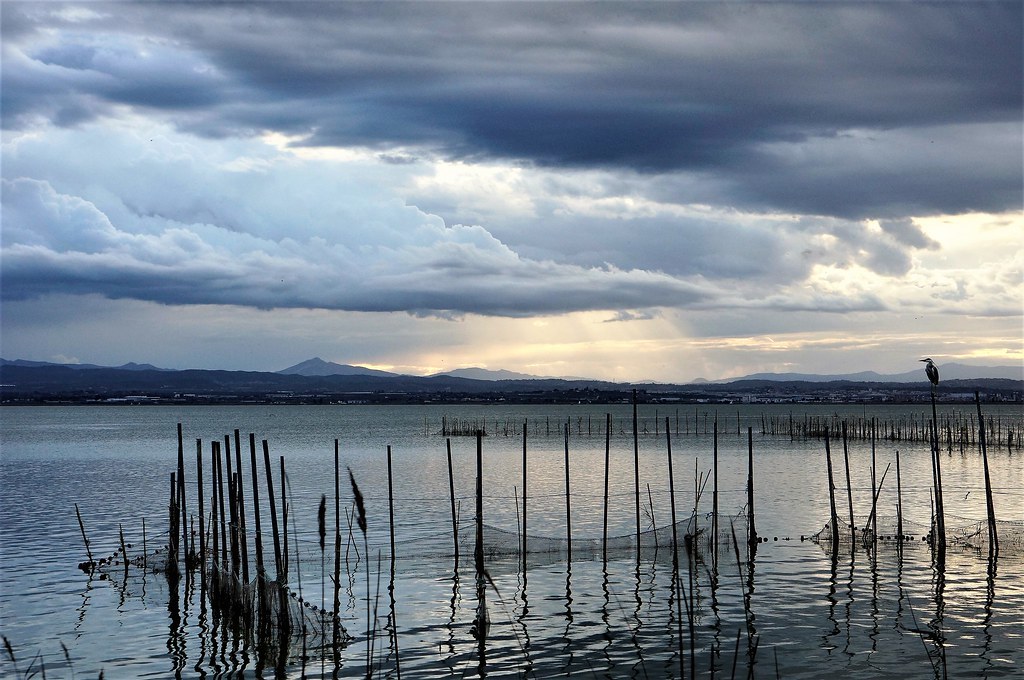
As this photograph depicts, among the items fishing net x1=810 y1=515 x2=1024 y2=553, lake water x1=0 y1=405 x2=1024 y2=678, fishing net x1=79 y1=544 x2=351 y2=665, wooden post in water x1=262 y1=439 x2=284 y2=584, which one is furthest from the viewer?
fishing net x1=810 y1=515 x2=1024 y2=553

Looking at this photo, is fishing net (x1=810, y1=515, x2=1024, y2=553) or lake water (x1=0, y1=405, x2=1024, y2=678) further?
fishing net (x1=810, y1=515, x2=1024, y2=553)

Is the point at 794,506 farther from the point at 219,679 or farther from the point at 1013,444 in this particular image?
the point at 1013,444

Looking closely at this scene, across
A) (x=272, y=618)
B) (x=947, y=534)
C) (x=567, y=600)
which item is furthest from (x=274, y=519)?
(x=947, y=534)

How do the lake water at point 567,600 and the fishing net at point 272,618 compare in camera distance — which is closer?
the lake water at point 567,600

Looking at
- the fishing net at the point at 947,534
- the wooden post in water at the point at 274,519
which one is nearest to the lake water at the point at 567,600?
the fishing net at the point at 947,534

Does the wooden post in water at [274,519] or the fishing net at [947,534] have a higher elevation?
the wooden post in water at [274,519]

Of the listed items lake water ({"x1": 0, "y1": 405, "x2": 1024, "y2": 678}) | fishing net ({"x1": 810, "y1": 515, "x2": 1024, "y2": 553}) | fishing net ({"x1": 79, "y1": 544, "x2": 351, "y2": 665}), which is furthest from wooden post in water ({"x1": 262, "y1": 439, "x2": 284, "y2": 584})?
fishing net ({"x1": 810, "y1": 515, "x2": 1024, "y2": 553})

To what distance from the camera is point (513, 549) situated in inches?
1086

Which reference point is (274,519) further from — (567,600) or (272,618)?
(567,600)

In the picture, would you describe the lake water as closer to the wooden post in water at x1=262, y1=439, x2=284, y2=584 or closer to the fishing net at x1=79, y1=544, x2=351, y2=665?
the fishing net at x1=79, y1=544, x2=351, y2=665

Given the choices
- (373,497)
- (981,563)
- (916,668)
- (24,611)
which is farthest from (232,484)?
(373,497)

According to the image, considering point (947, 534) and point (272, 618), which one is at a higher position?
point (272, 618)

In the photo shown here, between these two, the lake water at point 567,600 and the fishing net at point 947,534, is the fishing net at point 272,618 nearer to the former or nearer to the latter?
the lake water at point 567,600

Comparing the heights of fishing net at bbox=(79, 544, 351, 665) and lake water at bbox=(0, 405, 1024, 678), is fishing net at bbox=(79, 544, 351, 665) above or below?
above
